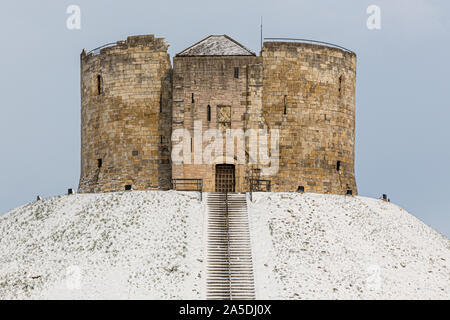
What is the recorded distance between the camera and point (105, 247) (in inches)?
1559

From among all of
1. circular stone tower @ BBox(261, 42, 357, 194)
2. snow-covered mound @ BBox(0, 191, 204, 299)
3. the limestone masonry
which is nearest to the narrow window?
the limestone masonry

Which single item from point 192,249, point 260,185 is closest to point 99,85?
point 260,185

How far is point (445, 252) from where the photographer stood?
43.3m

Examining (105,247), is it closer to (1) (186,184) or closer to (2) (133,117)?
(1) (186,184)

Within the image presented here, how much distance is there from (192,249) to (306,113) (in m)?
12.6

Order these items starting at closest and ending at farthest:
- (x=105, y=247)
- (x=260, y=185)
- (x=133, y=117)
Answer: (x=105, y=247) < (x=260, y=185) < (x=133, y=117)

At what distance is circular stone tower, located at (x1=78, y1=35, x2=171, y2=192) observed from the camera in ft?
159

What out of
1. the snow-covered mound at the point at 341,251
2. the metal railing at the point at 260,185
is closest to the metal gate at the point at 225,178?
the metal railing at the point at 260,185

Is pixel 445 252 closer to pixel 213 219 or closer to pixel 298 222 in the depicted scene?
pixel 298 222

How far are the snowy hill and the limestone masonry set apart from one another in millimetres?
3475

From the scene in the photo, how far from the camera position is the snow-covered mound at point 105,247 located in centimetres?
3662

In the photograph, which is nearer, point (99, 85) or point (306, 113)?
point (306, 113)

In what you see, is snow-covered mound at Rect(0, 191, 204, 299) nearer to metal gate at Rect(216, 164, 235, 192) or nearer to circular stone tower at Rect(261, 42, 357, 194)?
metal gate at Rect(216, 164, 235, 192)

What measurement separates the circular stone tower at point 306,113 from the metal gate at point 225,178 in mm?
2161
